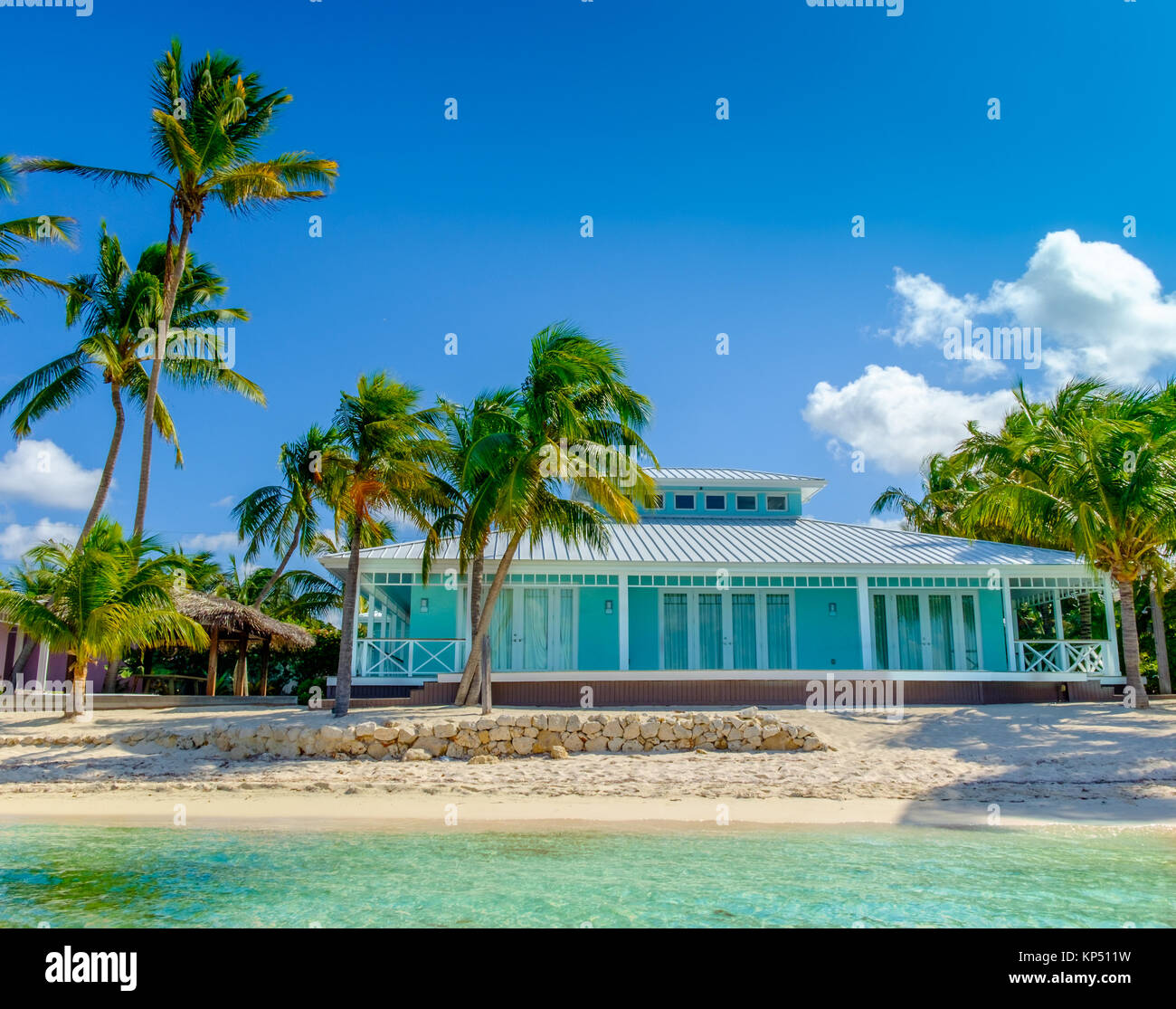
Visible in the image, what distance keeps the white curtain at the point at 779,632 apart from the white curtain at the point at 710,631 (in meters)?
1.19

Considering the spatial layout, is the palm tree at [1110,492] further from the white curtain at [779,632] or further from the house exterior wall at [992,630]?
the white curtain at [779,632]

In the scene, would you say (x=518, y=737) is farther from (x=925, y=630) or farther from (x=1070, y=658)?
(x=1070, y=658)

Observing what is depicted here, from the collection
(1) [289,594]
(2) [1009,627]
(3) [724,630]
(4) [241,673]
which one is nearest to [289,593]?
(1) [289,594]

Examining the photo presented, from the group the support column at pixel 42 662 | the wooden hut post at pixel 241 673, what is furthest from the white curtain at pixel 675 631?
the support column at pixel 42 662

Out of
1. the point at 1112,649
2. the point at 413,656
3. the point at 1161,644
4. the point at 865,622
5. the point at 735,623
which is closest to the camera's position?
the point at 413,656

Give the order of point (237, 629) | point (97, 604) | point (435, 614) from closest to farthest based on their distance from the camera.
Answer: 1. point (97, 604)
2. point (435, 614)
3. point (237, 629)

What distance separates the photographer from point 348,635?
1670 centimetres

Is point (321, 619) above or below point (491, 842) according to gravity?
above

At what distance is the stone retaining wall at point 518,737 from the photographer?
13.9 metres

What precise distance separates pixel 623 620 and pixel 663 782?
6361 mm
